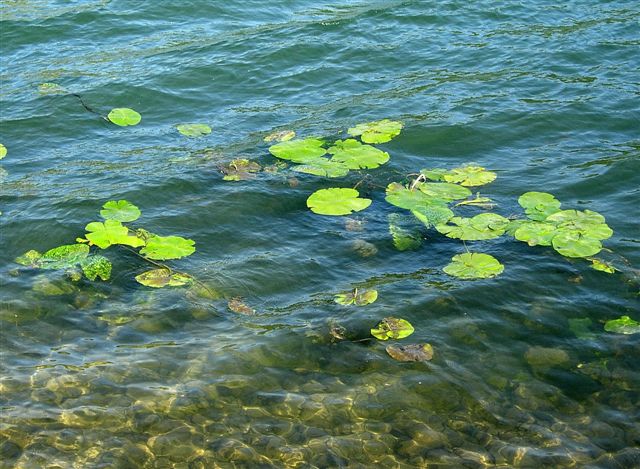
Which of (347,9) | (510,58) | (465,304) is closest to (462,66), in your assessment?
(510,58)

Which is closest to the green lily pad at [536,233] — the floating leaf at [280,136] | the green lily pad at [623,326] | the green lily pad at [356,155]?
the green lily pad at [623,326]

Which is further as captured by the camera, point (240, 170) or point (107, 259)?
point (240, 170)

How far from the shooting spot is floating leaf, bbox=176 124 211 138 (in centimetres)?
995

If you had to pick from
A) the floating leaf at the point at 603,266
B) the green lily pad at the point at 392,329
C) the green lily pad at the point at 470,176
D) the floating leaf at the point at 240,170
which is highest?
the green lily pad at the point at 470,176

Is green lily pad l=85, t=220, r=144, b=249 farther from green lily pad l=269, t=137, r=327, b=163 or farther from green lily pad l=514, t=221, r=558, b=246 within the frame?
Result: green lily pad l=514, t=221, r=558, b=246

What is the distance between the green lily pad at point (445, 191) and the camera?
8.12 meters

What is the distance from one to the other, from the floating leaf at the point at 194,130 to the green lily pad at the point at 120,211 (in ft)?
6.72

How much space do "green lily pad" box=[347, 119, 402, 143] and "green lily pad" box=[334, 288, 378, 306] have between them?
299 cm

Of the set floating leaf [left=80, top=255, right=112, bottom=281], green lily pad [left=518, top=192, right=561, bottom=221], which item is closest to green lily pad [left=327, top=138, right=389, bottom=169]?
green lily pad [left=518, top=192, right=561, bottom=221]

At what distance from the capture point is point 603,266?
7.15 meters

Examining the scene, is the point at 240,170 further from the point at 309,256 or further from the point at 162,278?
the point at 162,278

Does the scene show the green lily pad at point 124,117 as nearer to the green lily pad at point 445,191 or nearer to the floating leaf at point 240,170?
the floating leaf at point 240,170

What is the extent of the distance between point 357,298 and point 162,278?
1641 mm

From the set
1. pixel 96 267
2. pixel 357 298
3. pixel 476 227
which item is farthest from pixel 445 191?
pixel 96 267
